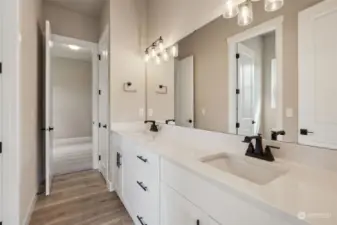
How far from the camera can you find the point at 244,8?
1402mm

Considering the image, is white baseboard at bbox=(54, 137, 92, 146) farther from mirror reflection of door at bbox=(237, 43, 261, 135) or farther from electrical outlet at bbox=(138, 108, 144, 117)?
mirror reflection of door at bbox=(237, 43, 261, 135)

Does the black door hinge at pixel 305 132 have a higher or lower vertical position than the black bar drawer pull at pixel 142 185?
higher

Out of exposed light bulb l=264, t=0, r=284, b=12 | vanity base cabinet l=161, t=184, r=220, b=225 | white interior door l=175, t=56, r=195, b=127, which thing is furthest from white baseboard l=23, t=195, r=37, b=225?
exposed light bulb l=264, t=0, r=284, b=12

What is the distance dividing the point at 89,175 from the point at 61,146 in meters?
2.81

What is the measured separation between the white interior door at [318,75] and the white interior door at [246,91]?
34cm

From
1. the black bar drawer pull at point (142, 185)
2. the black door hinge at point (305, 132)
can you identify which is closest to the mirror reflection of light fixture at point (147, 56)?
the black bar drawer pull at point (142, 185)

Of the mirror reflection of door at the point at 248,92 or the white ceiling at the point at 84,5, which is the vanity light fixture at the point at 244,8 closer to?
the mirror reflection of door at the point at 248,92

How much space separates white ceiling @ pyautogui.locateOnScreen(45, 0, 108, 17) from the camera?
318 centimetres

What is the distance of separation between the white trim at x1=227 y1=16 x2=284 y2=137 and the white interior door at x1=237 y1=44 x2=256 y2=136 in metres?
0.05

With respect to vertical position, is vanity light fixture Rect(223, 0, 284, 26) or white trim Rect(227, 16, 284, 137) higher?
vanity light fixture Rect(223, 0, 284, 26)

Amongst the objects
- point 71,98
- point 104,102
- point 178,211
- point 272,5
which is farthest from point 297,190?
point 71,98

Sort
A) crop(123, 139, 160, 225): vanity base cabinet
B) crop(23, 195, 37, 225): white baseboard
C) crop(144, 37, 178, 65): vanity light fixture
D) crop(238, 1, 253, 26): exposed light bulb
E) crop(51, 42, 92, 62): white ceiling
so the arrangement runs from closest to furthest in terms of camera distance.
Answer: crop(238, 1, 253, 26): exposed light bulb < crop(123, 139, 160, 225): vanity base cabinet < crop(23, 195, 37, 225): white baseboard < crop(144, 37, 178, 65): vanity light fixture < crop(51, 42, 92, 62): white ceiling

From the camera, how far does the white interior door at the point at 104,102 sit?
296 centimetres

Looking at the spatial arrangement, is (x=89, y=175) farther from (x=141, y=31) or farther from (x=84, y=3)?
(x=84, y=3)
